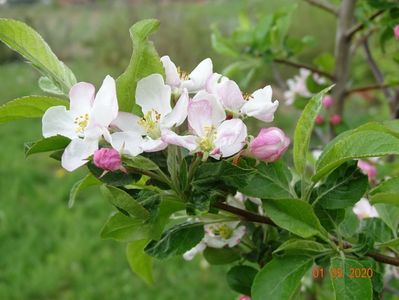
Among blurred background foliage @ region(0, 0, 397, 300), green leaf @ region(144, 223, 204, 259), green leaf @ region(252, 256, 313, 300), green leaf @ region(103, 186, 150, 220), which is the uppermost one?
green leaf @ region(103, 186, 150, 220)

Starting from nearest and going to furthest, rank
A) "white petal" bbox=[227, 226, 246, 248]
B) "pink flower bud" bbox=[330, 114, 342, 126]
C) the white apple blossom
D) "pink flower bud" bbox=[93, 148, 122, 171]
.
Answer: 1. "pink flower bud" bbox=[93, 148, 122, 171]
2. "white petal" bbox=[227, 226, 246, 248]
3. the white apple blossom
4. "pink flower bud" bbox=[330, 114, 342, 126]

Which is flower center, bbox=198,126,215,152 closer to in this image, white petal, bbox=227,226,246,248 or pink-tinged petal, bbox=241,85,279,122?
pink-tinged petal, bbox=241,85,279,122

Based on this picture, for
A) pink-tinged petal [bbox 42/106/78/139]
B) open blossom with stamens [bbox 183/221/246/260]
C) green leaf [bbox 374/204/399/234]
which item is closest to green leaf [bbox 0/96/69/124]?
pink-tinged petal [bbox 42/106/78/139]

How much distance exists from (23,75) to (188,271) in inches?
243

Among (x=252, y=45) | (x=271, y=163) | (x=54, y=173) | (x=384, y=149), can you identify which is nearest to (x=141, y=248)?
(x=271, y=163)

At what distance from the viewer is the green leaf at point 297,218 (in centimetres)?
81

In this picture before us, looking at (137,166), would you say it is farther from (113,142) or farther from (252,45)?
(252,45)

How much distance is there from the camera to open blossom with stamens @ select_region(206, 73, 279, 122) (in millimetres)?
782

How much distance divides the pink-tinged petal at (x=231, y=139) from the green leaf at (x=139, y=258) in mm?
321

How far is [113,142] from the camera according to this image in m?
0.73

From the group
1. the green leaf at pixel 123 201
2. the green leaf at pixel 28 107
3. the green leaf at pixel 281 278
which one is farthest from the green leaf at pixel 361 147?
the green leaf at pixel 28 107

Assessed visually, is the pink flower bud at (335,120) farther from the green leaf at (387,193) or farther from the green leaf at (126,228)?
the green leaf at (126,228)

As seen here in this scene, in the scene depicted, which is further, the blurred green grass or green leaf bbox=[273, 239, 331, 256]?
the blurred green grass

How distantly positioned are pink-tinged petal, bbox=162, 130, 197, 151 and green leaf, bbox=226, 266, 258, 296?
13.8 inches
